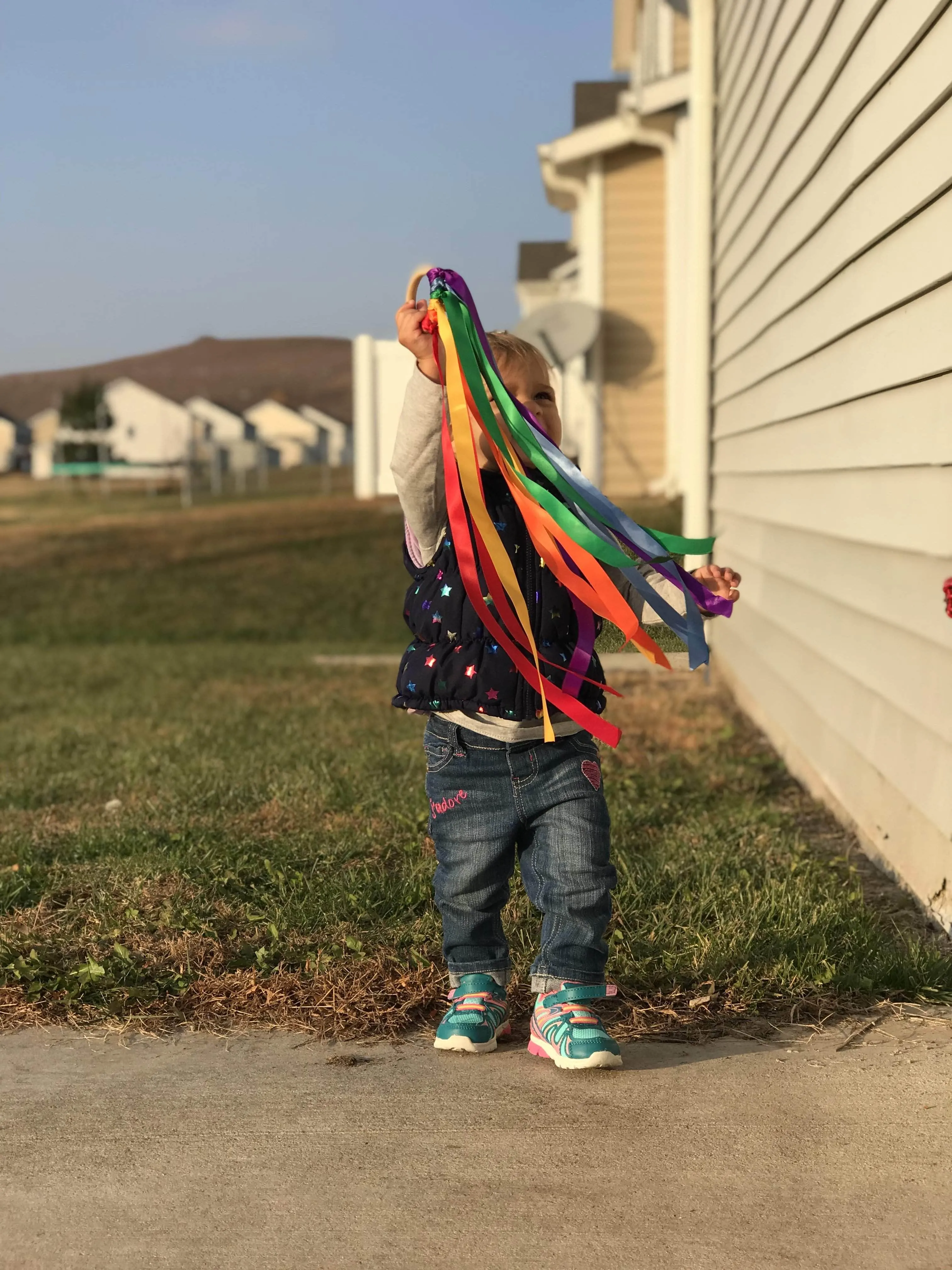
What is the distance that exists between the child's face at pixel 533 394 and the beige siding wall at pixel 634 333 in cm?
1310

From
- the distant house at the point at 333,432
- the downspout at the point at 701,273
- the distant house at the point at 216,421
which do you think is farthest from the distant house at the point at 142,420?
the downspout at the point at 701,273

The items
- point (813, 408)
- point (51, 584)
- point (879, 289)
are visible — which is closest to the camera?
point (879, 289)

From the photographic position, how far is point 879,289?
4051 millimetres

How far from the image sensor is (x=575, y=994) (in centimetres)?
279

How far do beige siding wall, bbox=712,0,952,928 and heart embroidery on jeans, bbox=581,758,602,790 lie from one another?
3.25 feet

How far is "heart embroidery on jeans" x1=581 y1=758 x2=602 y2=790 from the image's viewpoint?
2842 mm

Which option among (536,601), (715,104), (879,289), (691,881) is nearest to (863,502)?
(879,289)

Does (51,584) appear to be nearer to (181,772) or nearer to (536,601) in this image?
(181,772)

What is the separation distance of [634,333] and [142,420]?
210ft

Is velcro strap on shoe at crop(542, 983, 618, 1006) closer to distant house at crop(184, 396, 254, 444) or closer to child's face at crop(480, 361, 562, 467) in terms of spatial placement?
child's face at crop(480, 361, 562, 467)

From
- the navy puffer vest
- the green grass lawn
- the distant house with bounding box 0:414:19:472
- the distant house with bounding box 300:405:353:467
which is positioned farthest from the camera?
the distant house with bounding box 0:414:19:472

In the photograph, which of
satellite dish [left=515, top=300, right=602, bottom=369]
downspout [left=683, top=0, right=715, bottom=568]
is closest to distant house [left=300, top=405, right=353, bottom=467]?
satellite dish [left=515, top=300, right=602, bottom=369]

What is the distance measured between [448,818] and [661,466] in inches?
545

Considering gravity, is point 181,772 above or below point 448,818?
below
